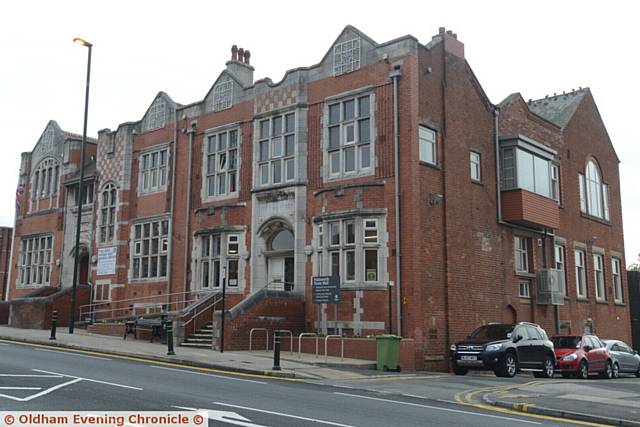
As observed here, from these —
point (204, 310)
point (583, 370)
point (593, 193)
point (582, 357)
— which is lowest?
point (583, 370)

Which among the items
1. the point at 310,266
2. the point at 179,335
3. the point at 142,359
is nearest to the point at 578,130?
the point at 310,266

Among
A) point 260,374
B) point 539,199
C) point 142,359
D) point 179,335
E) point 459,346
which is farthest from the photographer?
point 539,199

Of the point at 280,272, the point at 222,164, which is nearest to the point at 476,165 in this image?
the point at 280,272

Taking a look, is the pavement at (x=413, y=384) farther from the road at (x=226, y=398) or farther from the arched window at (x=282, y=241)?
the arched window at (x=282, y=241)

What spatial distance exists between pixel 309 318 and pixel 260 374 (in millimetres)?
7706

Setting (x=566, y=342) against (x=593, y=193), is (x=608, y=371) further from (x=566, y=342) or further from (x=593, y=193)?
(x=593, y=193)

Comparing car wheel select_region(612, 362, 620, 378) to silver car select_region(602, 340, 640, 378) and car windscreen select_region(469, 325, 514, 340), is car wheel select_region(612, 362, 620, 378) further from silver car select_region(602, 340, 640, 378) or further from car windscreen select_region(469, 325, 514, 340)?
car windscreen select_region(469, 325, 514, 340)

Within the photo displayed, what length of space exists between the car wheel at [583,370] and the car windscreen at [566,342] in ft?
2.08

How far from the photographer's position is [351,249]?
886 inches

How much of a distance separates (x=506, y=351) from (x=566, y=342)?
148 inches

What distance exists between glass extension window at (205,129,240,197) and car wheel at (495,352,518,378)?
506 inches

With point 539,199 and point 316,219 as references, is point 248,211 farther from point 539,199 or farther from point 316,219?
point 539,199

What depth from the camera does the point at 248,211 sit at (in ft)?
85.8

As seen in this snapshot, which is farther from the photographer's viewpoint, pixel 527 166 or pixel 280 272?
pixel 527 166
